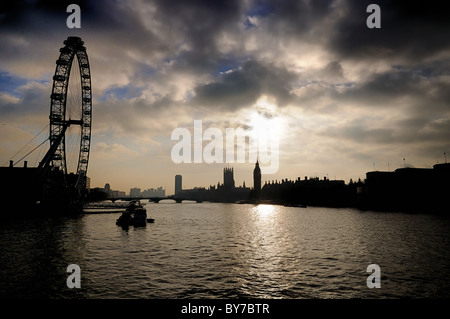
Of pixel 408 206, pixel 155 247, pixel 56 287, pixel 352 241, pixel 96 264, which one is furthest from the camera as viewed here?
pixel 408 206

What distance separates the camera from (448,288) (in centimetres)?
2403

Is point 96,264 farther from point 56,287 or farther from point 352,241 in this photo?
point 352,241

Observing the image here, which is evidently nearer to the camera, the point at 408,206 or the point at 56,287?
the point at 56,287

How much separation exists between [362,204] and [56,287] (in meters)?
172
